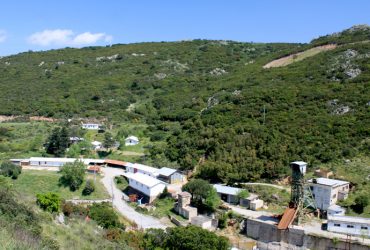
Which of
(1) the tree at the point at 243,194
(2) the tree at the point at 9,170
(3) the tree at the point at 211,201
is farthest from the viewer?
(2) the tree at the point at 9,170

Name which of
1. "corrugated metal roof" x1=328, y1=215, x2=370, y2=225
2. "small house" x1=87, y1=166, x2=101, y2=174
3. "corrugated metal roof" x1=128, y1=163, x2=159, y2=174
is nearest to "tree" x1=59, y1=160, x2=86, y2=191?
"small house" x1=87, y1=166, x2=101, y2=174

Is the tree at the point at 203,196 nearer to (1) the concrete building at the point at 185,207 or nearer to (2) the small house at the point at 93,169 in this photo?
(1) the concrete building at the point at 185,207

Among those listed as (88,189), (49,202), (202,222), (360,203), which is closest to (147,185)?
(88,189)

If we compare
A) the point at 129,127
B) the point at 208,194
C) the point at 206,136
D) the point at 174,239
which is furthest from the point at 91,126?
the point at 174,239

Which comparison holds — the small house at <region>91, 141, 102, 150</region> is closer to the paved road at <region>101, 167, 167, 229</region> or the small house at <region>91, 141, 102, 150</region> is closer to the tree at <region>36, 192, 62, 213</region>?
the paved road at <region>101, 167, 167, 229</region>

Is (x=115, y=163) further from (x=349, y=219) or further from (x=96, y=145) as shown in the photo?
(x=349, y=219)

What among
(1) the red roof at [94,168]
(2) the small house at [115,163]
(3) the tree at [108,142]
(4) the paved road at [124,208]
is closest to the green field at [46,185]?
(4) the paved road at [124,208]
